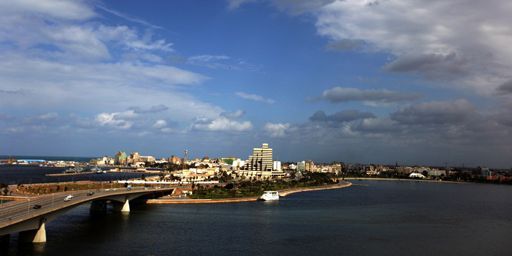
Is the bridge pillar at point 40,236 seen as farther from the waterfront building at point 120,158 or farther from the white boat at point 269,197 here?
the waterfront building at point 120,158

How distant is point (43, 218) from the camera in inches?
749

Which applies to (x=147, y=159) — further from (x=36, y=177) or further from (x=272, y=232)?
(x=272, y=232)

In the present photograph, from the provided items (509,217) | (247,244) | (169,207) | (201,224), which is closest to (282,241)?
(247,244)

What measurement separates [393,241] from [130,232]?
1238 centimetres

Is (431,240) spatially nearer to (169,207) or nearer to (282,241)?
A: (282,241)

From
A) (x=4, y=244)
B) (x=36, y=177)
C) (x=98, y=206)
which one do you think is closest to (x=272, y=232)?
(x=4, y=244)

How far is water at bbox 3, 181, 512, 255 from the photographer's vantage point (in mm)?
19172

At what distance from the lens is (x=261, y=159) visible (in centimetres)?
10081

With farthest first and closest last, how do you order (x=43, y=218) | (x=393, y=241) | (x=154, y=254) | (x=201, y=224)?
(x=201, y=224)
(x=393, y=241)
(x=43, y=218)
(x=154, y=254)

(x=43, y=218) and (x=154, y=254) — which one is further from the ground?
(x=43, y=218)

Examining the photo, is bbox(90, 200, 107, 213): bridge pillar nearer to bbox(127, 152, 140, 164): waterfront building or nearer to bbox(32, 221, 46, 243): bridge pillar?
bbox(32, 221, 46, 243): bridge pillar

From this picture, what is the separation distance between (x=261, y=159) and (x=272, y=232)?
77.0 m

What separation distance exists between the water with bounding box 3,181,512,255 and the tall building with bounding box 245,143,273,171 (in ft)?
211

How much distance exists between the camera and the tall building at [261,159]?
327 ft
